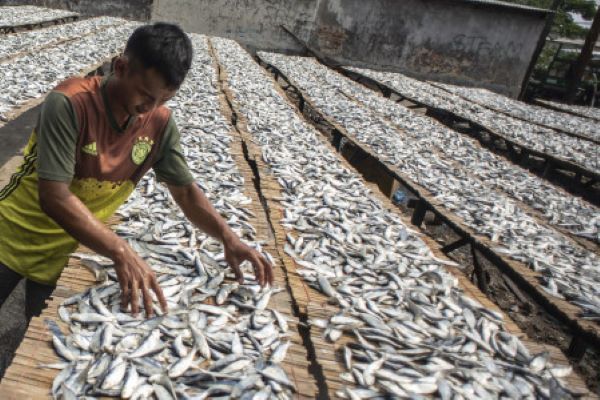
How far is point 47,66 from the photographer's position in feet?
25.9

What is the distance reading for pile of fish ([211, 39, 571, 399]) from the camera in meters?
2.07

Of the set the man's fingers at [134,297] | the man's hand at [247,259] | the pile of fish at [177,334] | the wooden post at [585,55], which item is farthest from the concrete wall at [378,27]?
the man's fingers at [134,297]

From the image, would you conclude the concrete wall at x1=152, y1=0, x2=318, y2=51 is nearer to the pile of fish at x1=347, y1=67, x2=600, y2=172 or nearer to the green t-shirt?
the pile of fish at x1=347, y1=67, x2=600, y2=172

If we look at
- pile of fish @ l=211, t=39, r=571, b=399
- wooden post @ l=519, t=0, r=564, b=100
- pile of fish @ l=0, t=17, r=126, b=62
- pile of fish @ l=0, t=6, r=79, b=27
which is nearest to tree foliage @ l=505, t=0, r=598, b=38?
wooden post @ l=519, t=0, r=564, b=100

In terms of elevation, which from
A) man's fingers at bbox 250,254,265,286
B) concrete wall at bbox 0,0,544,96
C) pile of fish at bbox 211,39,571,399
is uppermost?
concrete wall at bbox 0,0,544,96

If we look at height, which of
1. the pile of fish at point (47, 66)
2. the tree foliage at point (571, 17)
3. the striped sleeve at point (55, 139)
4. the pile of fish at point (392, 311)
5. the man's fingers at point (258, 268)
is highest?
the tree foliage at point (571, 17)

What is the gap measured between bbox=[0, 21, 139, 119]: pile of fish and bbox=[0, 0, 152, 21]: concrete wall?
697 centimetres

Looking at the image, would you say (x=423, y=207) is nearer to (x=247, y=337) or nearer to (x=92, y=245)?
(x=247, y=337)

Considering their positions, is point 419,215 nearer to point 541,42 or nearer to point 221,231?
point 221,231

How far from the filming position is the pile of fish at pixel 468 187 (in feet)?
12.5

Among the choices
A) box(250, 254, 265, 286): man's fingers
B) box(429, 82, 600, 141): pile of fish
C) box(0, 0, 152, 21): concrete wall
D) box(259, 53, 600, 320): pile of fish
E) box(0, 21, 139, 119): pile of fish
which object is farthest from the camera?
box(0, 0, 152, 21): concrete wall

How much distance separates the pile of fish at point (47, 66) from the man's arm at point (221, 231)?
3.90 m

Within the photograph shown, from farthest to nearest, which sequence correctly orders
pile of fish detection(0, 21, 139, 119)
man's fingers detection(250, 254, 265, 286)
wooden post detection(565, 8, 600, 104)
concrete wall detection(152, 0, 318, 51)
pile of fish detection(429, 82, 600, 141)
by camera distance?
concrete wall detection(152, 0, 318, 51) < wooden post detection(565, 8, 600, 104) < pile of fish detection(429, 82, 600, 141) < pile of fish detection(0, 21, 139, 119) < man's fingers detection(250, 254, 265, 286)

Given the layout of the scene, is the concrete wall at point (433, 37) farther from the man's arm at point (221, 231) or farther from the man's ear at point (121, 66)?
the man's ear at point (121, 66)
